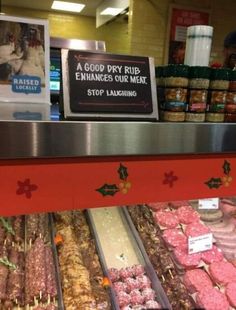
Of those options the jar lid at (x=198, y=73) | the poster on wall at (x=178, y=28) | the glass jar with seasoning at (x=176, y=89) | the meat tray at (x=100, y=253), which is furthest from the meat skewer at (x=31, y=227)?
the poster on wall at (x=178, y=28)

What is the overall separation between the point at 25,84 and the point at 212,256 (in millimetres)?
1298

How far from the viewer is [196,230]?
6.08ft

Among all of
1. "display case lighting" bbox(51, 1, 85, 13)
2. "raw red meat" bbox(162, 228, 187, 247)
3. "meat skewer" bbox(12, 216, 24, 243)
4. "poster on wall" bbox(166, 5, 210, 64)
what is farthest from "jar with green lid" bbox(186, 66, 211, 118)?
"display case lighting" bbox(51, 1, 85, 13)

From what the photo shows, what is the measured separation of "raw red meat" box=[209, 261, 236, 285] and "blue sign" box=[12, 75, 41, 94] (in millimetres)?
1252

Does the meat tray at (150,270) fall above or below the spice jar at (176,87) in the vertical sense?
below

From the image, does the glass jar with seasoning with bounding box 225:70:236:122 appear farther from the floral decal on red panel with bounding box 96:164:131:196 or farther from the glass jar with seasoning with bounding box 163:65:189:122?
the floral decal on red panel with bounding box 96:164:131:196

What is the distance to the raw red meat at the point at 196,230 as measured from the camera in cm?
184

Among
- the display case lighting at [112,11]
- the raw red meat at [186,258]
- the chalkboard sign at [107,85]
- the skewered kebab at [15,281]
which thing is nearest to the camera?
the chalkboard sign at [107,85]

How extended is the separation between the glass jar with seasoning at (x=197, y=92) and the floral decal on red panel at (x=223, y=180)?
0.57 ft

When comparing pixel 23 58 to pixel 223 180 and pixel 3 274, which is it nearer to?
pixel 223 180

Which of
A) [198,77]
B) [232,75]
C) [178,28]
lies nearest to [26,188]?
[198,77]

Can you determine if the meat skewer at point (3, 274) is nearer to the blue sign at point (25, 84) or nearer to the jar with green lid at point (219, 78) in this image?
the blue sign at point (25, 84)

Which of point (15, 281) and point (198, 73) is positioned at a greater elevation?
point (198, 73)

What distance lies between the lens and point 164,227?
1917 millimetres
